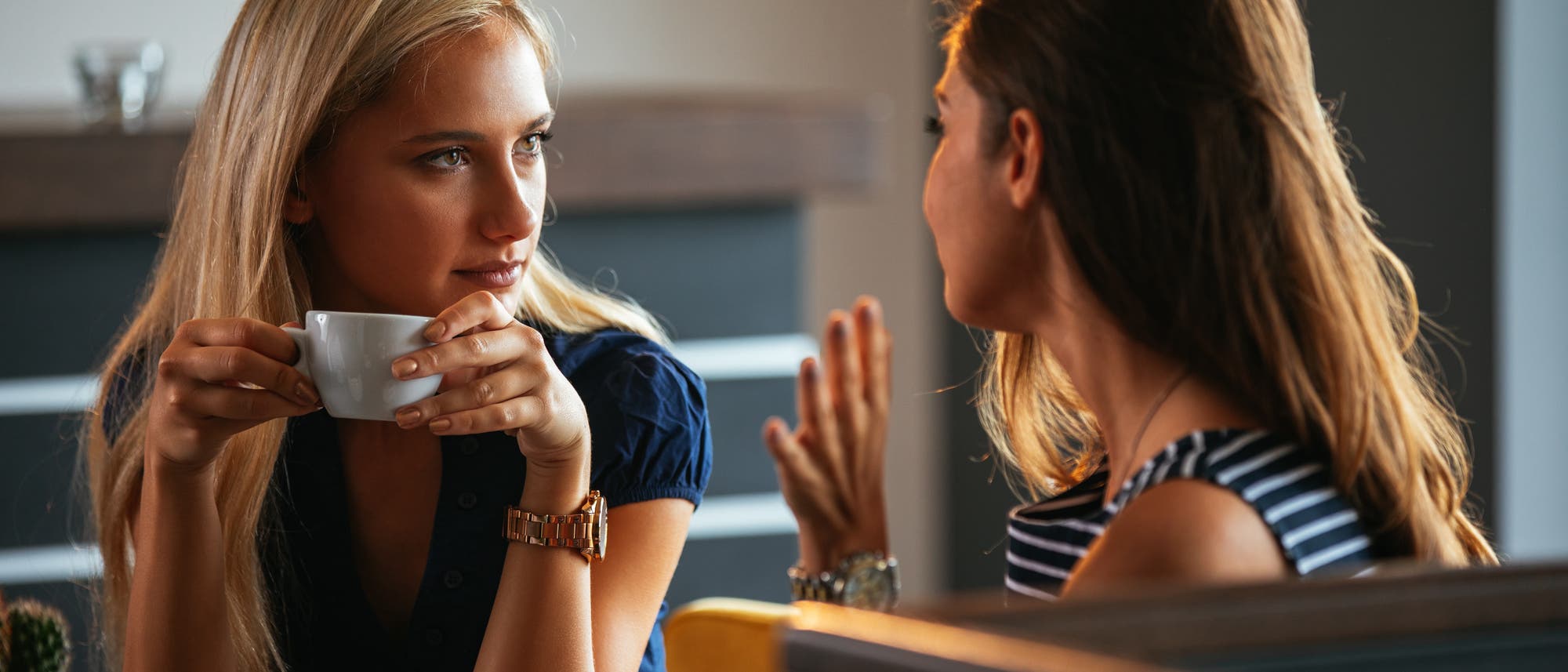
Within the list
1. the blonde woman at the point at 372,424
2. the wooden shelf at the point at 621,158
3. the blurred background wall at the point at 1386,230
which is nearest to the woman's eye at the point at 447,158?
the blonde woman at the point at 372,424

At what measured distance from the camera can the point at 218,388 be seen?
1041 mm

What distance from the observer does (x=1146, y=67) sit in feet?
3.05

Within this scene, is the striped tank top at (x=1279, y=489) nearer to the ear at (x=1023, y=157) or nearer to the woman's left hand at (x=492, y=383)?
the ear at (x=1023, y=157)

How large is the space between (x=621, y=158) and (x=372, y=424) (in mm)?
1312

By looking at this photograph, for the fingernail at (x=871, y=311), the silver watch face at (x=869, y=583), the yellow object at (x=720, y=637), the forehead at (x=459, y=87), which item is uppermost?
the forehead at (x=459, y=87)

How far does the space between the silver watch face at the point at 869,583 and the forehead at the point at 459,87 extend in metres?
0.44

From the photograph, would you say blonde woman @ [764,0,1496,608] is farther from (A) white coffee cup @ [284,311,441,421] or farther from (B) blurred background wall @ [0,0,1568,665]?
(B) blurred background wall @ [0,0,1568,665]

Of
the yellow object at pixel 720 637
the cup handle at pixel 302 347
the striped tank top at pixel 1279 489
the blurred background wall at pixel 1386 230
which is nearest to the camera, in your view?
the striped tank top at pixel 1279 489

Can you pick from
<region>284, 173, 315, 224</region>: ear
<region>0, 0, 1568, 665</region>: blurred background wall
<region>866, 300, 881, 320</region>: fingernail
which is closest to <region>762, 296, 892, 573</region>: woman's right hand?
<region>866, 300, 881, 320</region>: fingernail

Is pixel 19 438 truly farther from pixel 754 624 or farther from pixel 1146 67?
pixel 1146 67

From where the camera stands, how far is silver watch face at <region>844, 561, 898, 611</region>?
1036 mm

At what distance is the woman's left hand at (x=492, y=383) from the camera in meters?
0.94

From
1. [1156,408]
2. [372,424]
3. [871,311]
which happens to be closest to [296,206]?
[372,424]

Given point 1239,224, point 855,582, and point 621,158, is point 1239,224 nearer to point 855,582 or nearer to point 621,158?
point 855,582
